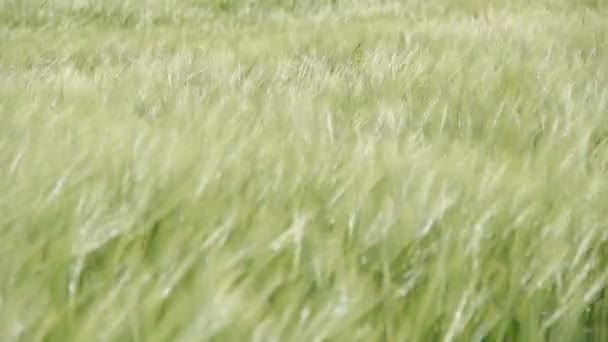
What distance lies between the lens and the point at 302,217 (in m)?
0.67

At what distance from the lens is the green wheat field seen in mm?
543

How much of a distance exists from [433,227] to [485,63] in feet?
3.28

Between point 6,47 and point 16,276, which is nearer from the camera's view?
point 16,276

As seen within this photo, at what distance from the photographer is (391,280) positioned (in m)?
0.67

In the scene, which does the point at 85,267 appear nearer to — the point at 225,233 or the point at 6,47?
the point at 225,233

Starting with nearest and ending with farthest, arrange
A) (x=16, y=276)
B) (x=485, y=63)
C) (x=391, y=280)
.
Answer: (x=16, y=276) → (x=391, y=280) → (x=485, y=63)

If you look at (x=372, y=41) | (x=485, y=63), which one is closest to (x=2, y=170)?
(x=485, y=63)

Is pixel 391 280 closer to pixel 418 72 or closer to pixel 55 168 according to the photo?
pixel 55 168

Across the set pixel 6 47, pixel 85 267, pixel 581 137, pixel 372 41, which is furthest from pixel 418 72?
pixel 6 47

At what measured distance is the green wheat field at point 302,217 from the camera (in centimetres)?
54

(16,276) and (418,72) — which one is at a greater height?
(16,276)

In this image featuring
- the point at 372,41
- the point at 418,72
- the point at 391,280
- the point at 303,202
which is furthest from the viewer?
the point at 372,41

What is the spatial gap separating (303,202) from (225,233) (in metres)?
0.13

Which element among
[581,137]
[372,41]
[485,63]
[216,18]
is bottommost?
[216,18]
